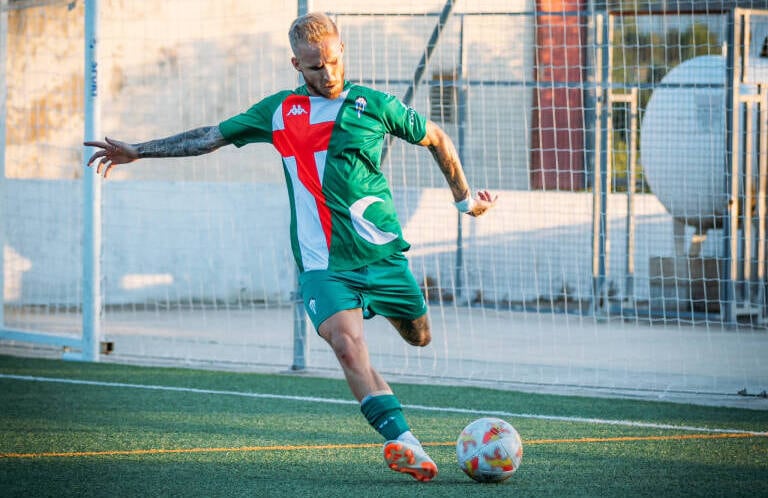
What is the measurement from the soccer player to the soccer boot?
7 centimetres

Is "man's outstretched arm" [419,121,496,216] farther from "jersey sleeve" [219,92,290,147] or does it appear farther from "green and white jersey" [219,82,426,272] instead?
"jersey sleeve" [219,92,290,147]

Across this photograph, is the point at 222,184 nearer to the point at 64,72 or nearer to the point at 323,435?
the point at 64,72

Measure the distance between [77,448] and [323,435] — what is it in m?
1.33

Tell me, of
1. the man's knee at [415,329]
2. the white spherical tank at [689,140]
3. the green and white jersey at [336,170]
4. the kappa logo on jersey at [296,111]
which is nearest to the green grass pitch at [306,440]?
the man's knee at [415,329]

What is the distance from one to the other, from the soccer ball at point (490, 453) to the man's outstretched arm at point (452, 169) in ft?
3.39

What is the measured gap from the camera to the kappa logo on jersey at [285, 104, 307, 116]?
16.0ft

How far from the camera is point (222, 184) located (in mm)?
14867

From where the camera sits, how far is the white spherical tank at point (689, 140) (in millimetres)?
12766

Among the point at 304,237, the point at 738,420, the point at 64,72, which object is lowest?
the point at 738,420

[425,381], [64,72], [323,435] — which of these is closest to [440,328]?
[425,381]

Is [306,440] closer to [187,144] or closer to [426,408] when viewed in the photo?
[426,408]

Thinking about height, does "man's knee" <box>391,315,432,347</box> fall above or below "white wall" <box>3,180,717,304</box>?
below

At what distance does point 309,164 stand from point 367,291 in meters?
0.61

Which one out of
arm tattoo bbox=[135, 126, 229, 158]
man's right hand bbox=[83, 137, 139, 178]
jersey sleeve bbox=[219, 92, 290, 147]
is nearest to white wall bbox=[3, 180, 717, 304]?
man's right hand bbox=[83, 137, 139, 178]
